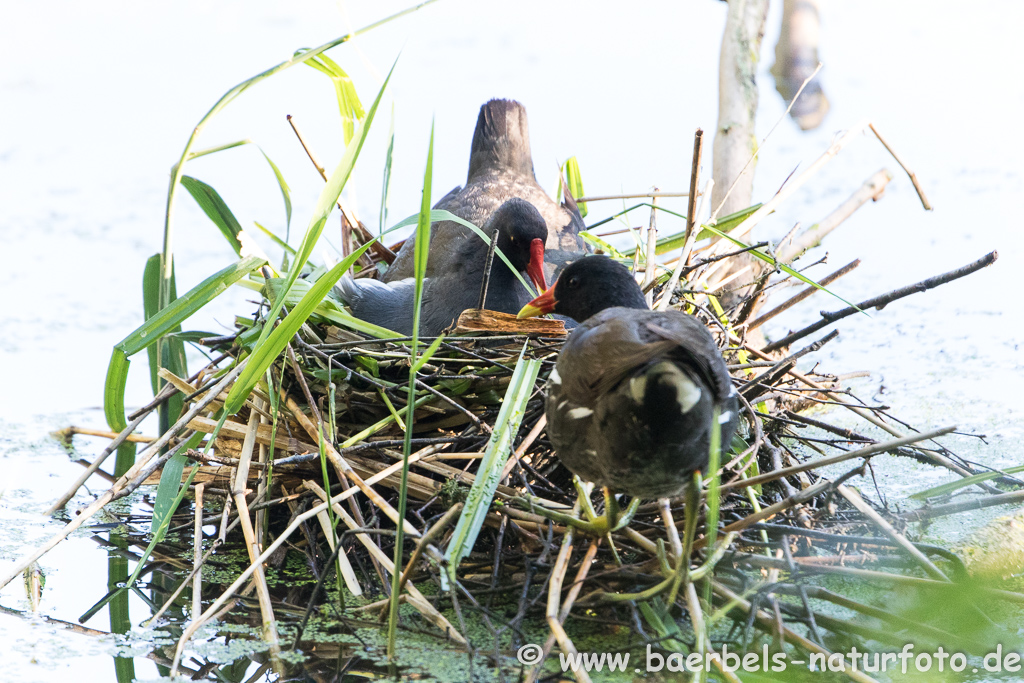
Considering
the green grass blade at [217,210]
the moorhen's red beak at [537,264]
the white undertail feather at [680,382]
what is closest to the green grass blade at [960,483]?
the white undertail feather at [680,382]

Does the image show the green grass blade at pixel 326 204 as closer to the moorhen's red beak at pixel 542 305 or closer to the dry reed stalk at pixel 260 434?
the dry reed stalk at pixel 260 434

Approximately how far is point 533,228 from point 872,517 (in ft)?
4.15

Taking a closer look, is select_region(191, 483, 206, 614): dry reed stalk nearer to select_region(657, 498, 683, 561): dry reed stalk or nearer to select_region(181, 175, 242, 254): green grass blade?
select_region(181, 175, 242, 254): green grass blade

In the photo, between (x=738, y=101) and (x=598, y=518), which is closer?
(x=598, y=518)

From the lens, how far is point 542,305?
207 cm

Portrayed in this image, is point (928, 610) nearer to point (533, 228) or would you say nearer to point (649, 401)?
point (649, 401)

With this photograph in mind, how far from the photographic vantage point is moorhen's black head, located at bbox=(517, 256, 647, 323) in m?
1.86

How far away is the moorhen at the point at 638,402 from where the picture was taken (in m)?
1.23

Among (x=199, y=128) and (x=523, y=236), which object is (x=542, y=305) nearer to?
(x=523, y=236)

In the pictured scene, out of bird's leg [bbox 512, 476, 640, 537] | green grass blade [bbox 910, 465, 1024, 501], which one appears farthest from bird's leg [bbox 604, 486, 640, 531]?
green grass blade [bbox 910, 465, 1024, 501]

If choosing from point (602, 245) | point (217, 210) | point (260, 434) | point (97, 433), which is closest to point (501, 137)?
point (602, 245)

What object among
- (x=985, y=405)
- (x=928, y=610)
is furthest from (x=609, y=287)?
(x=985, y=405)

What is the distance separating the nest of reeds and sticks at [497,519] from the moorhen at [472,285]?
0.22 metres

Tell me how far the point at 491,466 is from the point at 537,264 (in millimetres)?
1025
